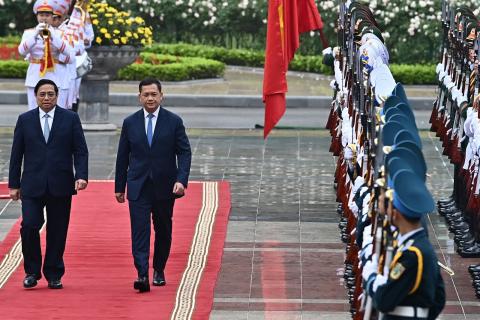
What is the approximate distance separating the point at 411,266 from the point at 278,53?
7290 millimetres

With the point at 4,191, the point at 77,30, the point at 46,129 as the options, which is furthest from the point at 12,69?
the point at 46,129

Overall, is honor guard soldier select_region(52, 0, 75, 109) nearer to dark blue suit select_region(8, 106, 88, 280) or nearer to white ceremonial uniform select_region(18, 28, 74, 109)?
white ceremonial uniform select_region(18, 28, 74, 109)

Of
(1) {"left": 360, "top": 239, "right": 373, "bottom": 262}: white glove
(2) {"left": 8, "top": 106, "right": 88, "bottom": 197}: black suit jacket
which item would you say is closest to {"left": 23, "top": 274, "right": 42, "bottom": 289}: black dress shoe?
(2) {"left": 8, "top": 106, "right": 88, "bottom": 197}: black suit jacket

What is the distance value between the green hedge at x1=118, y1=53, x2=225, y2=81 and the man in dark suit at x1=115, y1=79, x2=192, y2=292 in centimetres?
1555

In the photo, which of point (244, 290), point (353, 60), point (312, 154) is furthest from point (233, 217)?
point (312, 154)

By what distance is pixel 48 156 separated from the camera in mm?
12625

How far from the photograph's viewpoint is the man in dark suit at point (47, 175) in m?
12.6

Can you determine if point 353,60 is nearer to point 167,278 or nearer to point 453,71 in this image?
point 453,71

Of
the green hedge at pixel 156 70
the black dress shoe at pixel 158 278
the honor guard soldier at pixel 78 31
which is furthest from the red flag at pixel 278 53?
the green hedge at pixel 156 70

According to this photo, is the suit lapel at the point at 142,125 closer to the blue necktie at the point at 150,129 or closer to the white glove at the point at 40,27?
the blue necktie at the point at 150,129

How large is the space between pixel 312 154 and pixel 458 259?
270 inches

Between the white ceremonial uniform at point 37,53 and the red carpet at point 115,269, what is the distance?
1936 mm

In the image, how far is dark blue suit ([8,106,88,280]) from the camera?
12.6m

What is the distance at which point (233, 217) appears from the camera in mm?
15867
